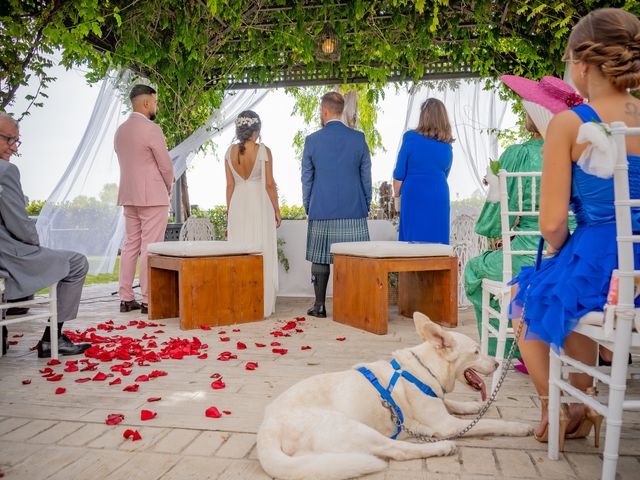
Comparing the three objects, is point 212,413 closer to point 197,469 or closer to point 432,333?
point 197,469

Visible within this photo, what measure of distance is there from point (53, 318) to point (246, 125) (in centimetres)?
277

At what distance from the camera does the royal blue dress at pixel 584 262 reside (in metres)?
1.73

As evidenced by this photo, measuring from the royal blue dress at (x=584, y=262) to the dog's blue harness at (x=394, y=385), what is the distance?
1.78 ft

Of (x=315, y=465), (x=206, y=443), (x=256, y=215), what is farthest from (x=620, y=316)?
(x=256, y=215)

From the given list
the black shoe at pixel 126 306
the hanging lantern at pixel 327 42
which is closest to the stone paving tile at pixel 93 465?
the black shoe at pixel 126 306

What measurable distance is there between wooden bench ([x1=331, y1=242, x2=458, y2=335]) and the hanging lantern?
3140 millimetres

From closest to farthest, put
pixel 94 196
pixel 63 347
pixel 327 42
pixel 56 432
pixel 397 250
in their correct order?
pixel 56 432 < pixel 63 347 < pixel 397 250 < pixel 94 196 < pixel 327 42

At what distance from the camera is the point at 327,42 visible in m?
6.84

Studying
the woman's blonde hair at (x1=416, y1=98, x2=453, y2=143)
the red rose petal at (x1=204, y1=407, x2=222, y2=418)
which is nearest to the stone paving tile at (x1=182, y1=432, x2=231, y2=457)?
the red rose petal at (x1=204, y1=407, x2=222, y2=418)

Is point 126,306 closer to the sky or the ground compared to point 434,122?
closer to the ground

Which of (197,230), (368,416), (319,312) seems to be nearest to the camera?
(368,416)

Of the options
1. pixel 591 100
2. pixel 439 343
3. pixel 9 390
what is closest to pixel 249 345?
Answer: pixel 9 390

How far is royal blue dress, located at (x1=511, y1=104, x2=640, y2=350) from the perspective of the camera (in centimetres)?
173

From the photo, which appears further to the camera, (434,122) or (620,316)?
(434,122)
